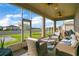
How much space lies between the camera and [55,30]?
3037 millimetres

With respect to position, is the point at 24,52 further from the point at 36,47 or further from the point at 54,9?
the point at 54,9

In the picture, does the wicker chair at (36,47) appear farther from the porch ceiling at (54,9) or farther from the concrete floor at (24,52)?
the porch ceiling at (54,9)

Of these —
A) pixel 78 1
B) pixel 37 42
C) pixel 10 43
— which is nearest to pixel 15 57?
pixel 10 43

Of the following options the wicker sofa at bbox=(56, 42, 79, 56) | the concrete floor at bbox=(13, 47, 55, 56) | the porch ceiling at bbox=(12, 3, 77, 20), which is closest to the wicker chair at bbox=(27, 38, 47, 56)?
the concrete floor at bbox=(13, 47, 55, 56)

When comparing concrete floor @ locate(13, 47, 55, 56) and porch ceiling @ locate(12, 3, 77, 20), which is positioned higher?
porch ceiling @ locate(12, 3, 77, 20)

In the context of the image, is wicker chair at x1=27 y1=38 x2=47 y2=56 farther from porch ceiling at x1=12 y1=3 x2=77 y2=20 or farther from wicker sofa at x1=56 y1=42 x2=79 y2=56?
porch ceiling at x1=12 y1=3 x2=77 y2=20

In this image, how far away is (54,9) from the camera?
9.87 ft

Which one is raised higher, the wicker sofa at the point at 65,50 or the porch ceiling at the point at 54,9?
the porch ceiling at the point at 54,9

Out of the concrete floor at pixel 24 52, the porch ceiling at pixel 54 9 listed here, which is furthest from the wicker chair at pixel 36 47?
the porch ceiling at pixel 54 9

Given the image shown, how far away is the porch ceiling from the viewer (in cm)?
296

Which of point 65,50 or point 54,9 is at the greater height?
point 54,9

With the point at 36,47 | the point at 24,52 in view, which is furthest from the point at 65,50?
the point at 24,52

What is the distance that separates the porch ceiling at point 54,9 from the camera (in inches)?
116

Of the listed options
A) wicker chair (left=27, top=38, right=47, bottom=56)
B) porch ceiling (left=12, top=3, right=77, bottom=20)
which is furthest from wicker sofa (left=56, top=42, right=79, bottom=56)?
porch ceiling (left=12, top=3, right=77, bottom=20)
